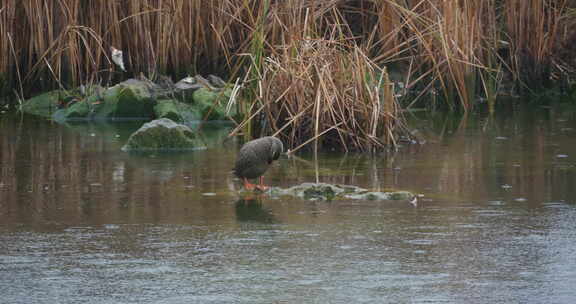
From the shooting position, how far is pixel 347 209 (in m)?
7.11

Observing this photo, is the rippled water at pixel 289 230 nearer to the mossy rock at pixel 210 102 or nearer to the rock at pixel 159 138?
the rock at pixel 159 138

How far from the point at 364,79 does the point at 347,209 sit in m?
3.09

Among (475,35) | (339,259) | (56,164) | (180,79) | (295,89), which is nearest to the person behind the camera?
(339,259)

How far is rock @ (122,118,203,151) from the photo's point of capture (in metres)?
10.4

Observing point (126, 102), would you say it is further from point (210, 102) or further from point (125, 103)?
point (210, 102)

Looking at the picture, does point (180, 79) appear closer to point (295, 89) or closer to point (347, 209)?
point (295, 89)

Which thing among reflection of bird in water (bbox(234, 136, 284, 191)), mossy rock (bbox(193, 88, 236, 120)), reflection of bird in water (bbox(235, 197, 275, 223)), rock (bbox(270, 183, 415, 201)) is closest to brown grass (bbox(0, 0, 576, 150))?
mossy rock (bbox(193, 88, 236, 120))

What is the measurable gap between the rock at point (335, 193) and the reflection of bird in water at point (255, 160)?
192 mm

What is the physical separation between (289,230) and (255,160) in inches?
56.8

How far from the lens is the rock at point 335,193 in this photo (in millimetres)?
7480

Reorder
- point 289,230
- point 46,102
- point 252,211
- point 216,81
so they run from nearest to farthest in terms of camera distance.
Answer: point 289,230
point 252,211
point 216,81
point 46,102

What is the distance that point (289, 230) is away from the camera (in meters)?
6.45

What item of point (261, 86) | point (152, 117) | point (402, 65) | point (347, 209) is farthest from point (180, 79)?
point (347, 209)

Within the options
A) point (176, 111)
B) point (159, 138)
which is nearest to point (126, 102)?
point (176, 111)
